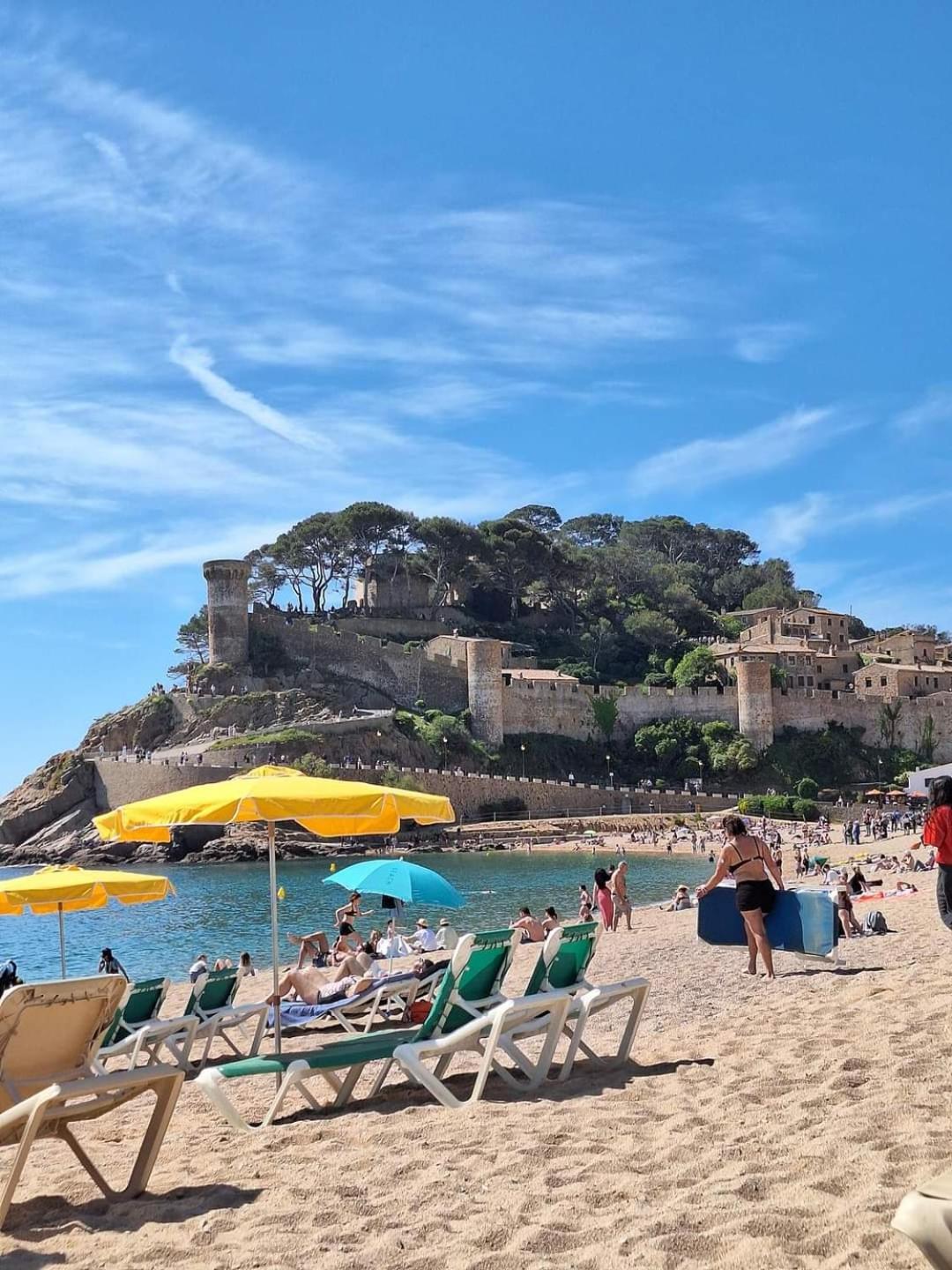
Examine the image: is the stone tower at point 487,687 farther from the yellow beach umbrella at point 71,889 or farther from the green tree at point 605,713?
the yellow beach umbrella at point 71,889

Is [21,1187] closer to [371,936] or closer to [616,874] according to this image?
[371,936]

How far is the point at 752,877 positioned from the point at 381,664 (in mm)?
53873

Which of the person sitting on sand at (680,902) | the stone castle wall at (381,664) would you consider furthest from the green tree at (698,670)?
the person sitting on sand at (680,902)

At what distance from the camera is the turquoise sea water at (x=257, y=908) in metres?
19.4

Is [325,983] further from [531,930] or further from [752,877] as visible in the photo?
[531,930]

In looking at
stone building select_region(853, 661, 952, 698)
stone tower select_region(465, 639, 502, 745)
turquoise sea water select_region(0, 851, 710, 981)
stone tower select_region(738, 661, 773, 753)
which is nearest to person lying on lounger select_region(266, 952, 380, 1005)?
turquoise sea water select_region(0, 851, 710, 981)

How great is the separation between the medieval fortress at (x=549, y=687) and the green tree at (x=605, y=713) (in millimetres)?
240

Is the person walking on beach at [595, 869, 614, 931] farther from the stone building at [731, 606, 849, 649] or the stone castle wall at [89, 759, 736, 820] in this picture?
the stone building at [731, 606, 849, 649]

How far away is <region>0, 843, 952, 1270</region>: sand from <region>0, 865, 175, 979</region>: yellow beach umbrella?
3418 mm

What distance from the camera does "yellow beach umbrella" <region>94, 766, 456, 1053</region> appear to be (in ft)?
22.7

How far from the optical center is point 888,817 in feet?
139

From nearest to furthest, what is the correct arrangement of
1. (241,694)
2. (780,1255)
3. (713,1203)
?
(780,1255) → (713,1203) → (241,694)

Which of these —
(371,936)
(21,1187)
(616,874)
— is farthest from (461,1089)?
(616,874)

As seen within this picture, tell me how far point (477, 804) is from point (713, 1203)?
48.8 meters
